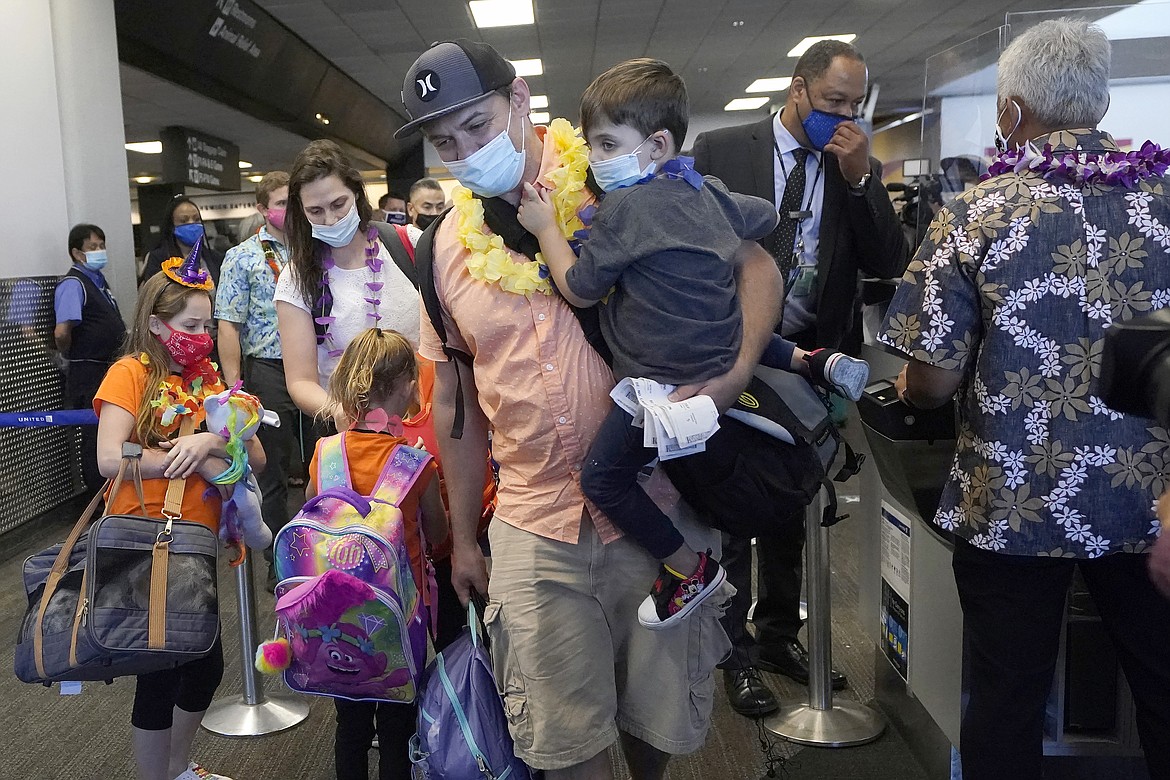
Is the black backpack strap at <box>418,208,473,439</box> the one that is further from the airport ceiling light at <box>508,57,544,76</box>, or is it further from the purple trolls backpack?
the airport ceiling light at <box>508,57,544,76</box>

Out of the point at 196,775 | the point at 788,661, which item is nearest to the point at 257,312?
the point at 196,775

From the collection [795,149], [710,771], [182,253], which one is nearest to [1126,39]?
[795,149]

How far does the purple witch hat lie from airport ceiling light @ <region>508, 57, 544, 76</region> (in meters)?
9.02

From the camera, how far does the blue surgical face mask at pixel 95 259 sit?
5141 millimetres

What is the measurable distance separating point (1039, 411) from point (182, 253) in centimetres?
508

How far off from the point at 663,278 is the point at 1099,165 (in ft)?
2.62

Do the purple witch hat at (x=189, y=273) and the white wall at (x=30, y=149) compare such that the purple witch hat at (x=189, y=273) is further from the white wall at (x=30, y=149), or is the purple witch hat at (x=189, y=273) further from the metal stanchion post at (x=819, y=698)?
the white wall at (x=30, y=149)

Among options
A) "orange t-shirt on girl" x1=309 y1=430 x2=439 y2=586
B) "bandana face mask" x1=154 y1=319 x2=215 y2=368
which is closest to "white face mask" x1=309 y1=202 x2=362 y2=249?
"bandana face mask" x1=154 y1=319 x2=215 y2=368

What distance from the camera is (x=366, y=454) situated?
199 centimetres

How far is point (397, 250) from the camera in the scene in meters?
2.31

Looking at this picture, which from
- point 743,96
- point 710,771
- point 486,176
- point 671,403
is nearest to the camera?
point 671,403

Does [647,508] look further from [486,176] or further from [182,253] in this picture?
[182,253]

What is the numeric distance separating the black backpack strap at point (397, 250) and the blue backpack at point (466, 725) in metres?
0.91

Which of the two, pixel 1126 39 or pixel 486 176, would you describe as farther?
pixel 1126 39
